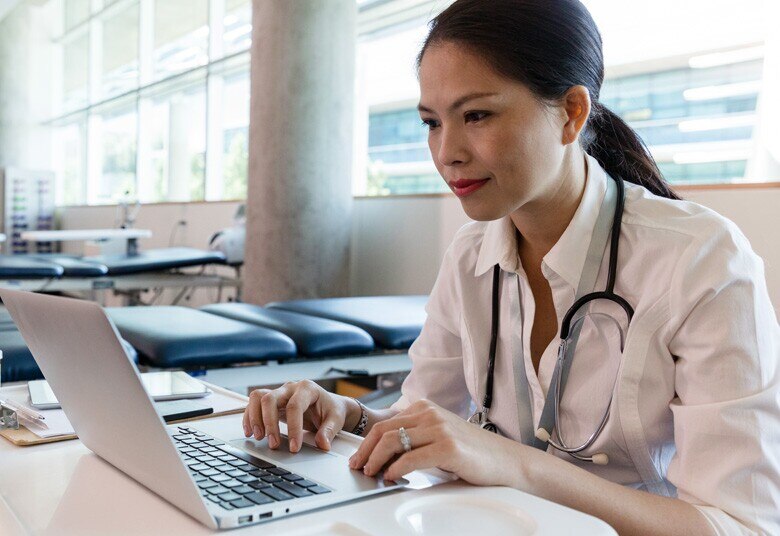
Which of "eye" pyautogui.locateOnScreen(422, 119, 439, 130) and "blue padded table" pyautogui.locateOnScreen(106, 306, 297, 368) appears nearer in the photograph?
"eye" pyautogui.locateOnScreen(422, 119, 439, 130)

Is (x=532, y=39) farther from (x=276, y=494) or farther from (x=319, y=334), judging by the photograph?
(x=319, y=334)

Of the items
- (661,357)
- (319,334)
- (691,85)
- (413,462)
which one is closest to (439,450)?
(413,462)

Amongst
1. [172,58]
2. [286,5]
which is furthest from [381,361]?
[172,58]

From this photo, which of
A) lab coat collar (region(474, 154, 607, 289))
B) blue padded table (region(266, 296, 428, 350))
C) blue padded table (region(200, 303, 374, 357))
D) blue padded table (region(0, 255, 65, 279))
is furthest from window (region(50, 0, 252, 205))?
lab coat collar (region(474, 154, 607, 289))

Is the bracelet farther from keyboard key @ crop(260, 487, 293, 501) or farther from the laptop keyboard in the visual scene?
keyboard key @ crop(260, 487, 293, 501)

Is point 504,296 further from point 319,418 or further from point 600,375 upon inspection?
point 319,418

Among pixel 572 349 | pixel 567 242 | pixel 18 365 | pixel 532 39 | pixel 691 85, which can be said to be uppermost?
pixel 691 85

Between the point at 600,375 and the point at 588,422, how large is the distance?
0.07 metres

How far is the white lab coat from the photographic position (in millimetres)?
957

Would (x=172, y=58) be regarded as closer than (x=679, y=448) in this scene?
No

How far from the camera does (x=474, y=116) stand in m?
1.16

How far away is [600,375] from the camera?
1.16 m

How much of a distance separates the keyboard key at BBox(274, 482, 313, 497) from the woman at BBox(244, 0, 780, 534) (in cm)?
9

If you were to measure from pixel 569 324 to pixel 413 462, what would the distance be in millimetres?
415
